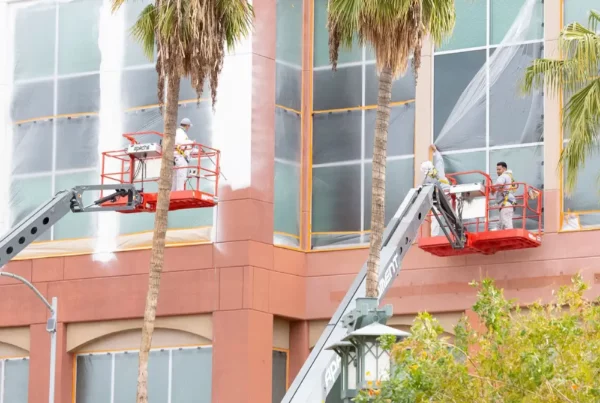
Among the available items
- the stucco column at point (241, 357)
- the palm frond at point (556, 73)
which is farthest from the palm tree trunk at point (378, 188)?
the stucco column at point (241, 357)

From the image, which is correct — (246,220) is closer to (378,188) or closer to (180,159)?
(180,159)

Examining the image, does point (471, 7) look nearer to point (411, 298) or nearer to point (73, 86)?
point (411, 298)

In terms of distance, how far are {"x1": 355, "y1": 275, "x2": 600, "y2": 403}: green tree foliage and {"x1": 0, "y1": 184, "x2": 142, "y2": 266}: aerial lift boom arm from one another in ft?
53.9

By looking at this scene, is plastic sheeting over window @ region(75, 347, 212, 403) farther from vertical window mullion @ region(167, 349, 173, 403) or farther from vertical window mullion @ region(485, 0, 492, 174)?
vertical window mullion @ region(485, 0, 492, 174)

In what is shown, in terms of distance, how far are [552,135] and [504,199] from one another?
2.39 metres

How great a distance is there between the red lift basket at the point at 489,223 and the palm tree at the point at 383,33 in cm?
610

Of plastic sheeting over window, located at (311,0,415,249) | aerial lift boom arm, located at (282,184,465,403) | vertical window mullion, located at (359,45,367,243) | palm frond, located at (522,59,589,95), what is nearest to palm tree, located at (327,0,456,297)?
aerial lift boom arm, located at (282,184,465,403)

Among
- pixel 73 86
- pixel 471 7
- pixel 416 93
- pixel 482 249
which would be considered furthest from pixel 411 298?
pixel 73 86

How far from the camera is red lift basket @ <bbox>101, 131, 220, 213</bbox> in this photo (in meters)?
34.9

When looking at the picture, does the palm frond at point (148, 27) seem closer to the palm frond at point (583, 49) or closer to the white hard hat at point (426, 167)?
the white hard hat at point (426, 167)

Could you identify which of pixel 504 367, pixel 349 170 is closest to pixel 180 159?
pixel 349 170

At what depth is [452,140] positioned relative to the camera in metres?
38.1

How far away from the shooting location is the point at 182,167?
1366 inches

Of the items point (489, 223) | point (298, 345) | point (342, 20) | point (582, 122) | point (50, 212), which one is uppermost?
point (342, 20)
